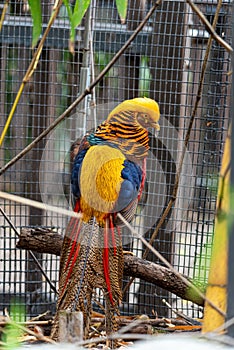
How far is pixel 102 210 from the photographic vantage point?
84.4 inches

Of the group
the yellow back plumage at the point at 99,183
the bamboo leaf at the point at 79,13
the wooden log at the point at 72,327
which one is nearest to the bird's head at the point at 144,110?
Answer: the yellow back plumage at the point at 99,183

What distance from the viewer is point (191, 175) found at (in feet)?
9.31

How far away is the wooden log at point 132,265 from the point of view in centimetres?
219

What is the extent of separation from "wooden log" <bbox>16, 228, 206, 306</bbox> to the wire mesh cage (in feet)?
1.89

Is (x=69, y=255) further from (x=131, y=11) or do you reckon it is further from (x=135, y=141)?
(x=131, y=11)

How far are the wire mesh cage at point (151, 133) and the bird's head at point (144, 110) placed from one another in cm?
42

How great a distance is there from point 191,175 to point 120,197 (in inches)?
29.5

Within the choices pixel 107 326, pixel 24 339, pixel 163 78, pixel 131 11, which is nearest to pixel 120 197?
pixel 107 326

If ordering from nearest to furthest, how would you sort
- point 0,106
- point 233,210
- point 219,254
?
point 233,210
point 219,254
point 0,106

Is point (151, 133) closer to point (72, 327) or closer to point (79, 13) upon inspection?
point (79, 13)

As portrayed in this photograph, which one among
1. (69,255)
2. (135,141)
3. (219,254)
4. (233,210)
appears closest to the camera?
(233,210)

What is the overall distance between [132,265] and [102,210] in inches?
9.2

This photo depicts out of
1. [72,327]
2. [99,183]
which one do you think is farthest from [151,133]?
[72,327]

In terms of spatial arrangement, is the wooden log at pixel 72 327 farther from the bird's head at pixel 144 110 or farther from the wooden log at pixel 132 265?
the bird's head at pixel 144 110
